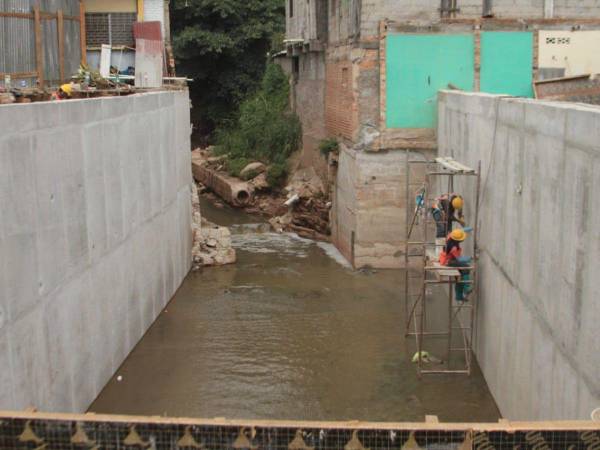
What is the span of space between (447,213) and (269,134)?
16.3 m

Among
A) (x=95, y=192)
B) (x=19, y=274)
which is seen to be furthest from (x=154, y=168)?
(x=19, y=274)

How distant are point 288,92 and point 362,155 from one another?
1205cm

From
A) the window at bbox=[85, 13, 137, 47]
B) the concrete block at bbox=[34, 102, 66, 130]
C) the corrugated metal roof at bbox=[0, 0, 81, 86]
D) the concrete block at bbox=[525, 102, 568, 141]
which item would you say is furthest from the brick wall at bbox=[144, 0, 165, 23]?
the concrete block at bbox=[525, 102, 568, 141]

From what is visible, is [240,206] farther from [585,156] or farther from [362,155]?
[585,156]

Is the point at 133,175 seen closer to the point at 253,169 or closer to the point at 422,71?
the point at 422,71

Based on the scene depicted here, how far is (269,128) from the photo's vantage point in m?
28.5

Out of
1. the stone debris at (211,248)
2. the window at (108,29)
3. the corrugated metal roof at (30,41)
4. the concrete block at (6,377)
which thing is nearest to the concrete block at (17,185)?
the concrete block at (6,377)

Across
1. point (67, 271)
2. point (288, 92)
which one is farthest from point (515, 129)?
point (288, 92)

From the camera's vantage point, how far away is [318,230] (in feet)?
74.6

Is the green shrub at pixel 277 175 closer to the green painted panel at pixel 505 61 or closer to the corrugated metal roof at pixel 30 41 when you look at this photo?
the corrugated metal roof at pixel 30 41

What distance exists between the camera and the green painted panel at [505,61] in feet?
59.5

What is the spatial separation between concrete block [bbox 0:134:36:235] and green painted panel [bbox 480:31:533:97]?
40.1 feet

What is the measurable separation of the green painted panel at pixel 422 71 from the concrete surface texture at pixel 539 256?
5.17 metres

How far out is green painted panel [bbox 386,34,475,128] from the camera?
1800 centimetres
